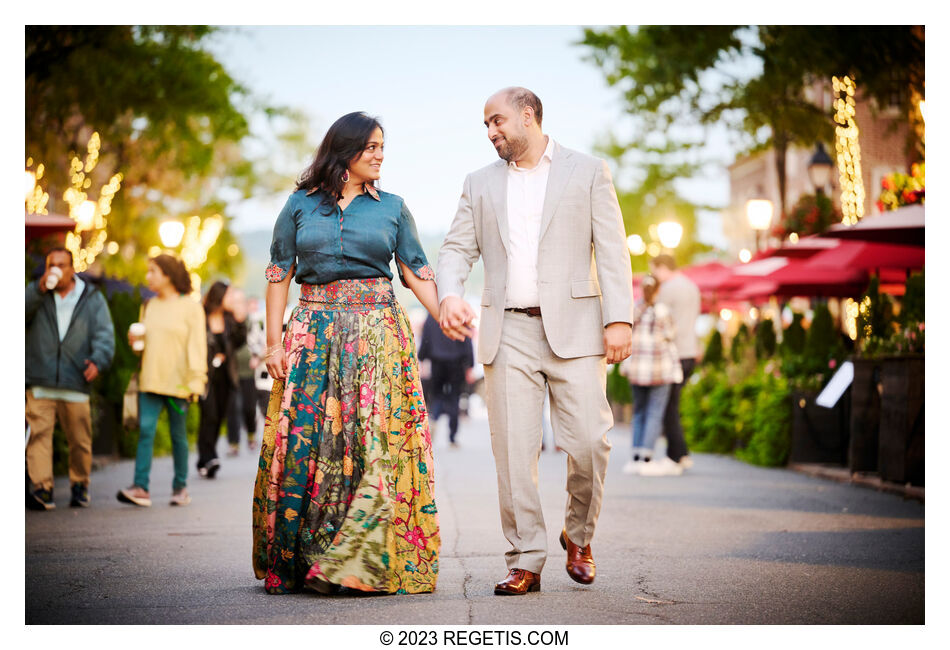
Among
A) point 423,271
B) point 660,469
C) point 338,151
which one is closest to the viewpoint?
point 338,151

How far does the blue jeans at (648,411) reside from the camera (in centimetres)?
1237

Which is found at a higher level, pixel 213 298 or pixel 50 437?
pixel 213 298

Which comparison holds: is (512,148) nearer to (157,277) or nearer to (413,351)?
(413,351)

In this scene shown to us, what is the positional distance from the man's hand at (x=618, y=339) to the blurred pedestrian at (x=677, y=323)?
716 cm

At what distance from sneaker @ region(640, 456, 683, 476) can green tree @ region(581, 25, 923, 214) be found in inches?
182

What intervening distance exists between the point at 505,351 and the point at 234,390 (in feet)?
25.8

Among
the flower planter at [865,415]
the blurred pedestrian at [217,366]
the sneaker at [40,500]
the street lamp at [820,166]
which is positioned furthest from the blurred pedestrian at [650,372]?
the street lamp at [820,166]

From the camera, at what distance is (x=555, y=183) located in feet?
18.8

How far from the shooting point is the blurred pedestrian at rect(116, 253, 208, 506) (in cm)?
983

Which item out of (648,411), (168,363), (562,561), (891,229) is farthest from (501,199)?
(648,411)

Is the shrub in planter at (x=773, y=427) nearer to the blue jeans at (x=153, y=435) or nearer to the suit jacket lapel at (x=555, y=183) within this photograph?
the blue jeans at (x=153, y=435)

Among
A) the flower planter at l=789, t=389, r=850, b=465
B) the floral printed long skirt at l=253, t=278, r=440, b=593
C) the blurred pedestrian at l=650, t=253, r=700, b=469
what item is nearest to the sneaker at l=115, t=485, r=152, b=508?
the floral printed long skirt at l=253, t=278, r=440, b=593

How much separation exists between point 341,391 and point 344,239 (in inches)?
25.3
